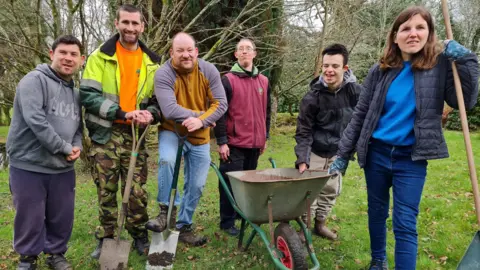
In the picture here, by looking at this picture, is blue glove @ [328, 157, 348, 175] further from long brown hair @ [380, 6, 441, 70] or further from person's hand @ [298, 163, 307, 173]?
long brown hair @ [380, 6, 441, 70]

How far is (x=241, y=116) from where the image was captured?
141 inches

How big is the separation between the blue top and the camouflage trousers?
193cm

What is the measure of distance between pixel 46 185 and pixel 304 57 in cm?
1116

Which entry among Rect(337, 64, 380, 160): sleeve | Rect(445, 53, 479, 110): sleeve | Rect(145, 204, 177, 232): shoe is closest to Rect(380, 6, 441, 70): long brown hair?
Rect(445, 53, 479, 110): sleeve

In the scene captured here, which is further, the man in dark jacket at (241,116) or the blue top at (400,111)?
the man in dark jacket at (241,116)

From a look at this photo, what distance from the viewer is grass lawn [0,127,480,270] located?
312 cm

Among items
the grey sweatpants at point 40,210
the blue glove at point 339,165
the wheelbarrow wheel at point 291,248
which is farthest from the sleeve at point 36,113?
the blue glove at point 339,165

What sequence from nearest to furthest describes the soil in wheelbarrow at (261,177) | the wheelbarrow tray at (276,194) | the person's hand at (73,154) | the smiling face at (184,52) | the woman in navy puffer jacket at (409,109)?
the woman in navy puffer jacket at (409,109)
the wheelbarrow tray at (276,194)
the person's hand at (73,154)
the smiling face at (184,52)
the soil in wheelbarrow at (261,177)

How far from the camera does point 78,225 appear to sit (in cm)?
418

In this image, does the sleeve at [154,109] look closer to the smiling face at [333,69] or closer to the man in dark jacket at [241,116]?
the man in dark jacket at [241,116]

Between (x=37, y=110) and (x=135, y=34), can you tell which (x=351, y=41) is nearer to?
(x=135, y=34)

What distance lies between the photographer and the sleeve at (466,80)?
6.87 ft

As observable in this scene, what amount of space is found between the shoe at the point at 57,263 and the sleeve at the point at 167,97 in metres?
1.41

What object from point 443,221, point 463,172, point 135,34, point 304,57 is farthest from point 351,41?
point 135,34
